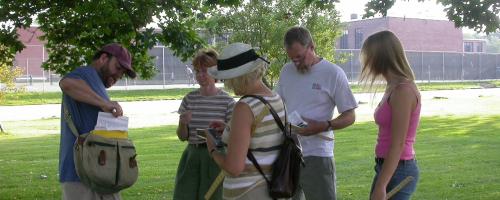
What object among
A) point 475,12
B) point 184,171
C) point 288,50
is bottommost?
point 184,171

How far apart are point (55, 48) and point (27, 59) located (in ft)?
126

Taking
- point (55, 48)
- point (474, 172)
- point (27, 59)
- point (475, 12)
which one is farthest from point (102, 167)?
point (27, 59)

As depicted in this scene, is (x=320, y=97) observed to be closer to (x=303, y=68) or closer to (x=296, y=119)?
(x=303, y=68)

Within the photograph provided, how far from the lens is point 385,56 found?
3871mm

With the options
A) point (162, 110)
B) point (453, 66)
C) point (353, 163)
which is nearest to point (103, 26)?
point (353, 163)

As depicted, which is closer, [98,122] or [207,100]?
[98,122]

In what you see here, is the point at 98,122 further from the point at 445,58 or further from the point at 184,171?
the point at 445,58

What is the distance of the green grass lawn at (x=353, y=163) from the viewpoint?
366 inches

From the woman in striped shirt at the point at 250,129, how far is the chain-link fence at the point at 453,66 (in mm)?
50351

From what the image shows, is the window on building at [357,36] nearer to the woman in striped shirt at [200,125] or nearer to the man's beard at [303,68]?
the woman in striped shirt at [200,125]

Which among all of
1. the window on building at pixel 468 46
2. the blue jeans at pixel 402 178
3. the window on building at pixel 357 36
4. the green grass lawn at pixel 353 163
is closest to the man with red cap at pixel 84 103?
the blue jeans at pixel 402 178

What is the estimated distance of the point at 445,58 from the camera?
5812 centimetres

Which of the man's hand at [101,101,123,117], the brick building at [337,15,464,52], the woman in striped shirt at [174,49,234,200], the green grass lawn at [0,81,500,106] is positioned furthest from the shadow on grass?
the brick building at [337,15,464,52]

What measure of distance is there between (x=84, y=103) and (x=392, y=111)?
183 cm
